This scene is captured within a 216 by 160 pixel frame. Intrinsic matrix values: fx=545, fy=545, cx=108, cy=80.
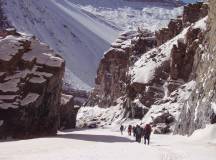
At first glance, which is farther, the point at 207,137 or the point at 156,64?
the point at 156,64

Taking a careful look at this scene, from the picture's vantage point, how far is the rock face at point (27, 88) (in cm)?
5378

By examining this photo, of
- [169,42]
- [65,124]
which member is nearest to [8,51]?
[65,124]

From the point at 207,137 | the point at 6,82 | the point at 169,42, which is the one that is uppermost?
the point at 169,42

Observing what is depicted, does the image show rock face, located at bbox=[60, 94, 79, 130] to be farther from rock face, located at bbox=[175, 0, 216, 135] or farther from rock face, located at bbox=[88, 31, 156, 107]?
rock face, located at bbox=[175, 0, 216, 135]

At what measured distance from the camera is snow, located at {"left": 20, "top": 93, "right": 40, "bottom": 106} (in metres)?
54.7

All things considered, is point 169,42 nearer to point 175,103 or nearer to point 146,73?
point 146,73

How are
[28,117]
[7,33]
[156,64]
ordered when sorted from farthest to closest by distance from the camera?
[156,64] → [7,33] → [28,117]

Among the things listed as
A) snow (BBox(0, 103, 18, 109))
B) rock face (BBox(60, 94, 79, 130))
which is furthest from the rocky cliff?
snow (BBox(0, 103, 18, 109))

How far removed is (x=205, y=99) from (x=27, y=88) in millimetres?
18230

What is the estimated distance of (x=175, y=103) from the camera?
3095 inches

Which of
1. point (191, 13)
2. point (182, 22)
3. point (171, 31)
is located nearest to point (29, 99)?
point (191, 13)

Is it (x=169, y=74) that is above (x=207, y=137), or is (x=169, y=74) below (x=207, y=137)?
above

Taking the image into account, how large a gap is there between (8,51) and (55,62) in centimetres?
527

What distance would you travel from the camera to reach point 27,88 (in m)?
55.5
